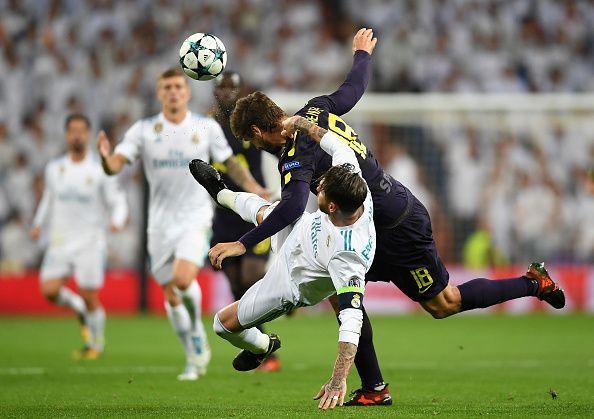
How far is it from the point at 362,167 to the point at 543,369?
12.5 ft

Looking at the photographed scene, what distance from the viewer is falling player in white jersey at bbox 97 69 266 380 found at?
32.8 feet

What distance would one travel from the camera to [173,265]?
10062mm

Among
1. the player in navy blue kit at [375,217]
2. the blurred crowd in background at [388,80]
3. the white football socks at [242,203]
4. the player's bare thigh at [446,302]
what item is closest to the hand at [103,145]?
the white football socks at [242,203]

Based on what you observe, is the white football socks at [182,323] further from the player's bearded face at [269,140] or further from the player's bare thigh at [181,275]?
the player's bearded face at [269,140]

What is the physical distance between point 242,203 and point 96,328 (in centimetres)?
545

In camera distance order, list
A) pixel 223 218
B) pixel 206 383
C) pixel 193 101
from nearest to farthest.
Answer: pixel 206 383, pixel 223 218, pixel 193 101

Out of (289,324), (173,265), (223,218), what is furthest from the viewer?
(289,324)

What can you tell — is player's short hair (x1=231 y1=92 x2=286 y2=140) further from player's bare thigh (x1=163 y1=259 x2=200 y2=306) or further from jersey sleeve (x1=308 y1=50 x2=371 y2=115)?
player's bare thigh (x1=163 y1=259 x2=200 y2=306)

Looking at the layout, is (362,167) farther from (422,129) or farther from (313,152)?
(422,129)

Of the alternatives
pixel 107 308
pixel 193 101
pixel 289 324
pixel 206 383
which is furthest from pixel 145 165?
pixel 193 101

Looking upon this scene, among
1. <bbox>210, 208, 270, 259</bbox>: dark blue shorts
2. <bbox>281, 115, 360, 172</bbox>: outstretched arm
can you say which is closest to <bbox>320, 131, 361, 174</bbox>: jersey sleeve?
A: <bbox>281, 115, 360, 172</bbox>: outstretched arm

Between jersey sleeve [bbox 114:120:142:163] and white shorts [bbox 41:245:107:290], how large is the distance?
318 centimetres

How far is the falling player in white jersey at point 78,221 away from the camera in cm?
1280

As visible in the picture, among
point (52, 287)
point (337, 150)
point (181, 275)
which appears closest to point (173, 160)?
point (181, 275)
